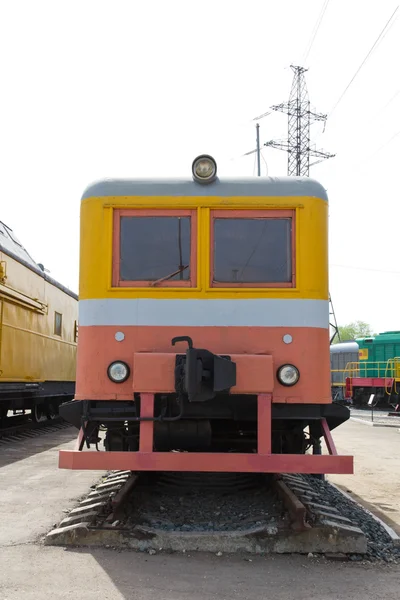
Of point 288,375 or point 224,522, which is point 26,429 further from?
point 288,375

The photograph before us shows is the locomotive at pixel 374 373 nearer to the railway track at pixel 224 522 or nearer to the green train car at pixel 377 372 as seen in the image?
the green train car at pixel 377 372

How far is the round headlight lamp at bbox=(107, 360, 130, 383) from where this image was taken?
544 centimetres

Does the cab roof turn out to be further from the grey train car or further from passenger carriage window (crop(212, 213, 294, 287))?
the grey train car

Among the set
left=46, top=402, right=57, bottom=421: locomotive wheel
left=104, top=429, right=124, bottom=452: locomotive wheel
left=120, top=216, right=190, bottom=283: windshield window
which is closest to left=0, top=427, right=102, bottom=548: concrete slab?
left=104, top=429, right=124, bottom=452: locomotive wheel

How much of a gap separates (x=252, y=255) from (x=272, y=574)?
8.82 feet

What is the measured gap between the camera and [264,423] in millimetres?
5207

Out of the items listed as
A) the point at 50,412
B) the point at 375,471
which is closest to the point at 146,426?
the point at 375,471

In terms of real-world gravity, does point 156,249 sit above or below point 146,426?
above

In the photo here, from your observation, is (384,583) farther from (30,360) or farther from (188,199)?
(30,360)

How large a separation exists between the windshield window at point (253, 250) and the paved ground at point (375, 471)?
281cm

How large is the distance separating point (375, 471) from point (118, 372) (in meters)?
5.85

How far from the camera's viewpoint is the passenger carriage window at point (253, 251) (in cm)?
564

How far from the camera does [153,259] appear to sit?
224 inches

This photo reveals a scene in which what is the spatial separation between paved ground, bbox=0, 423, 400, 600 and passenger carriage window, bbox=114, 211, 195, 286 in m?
2.35
